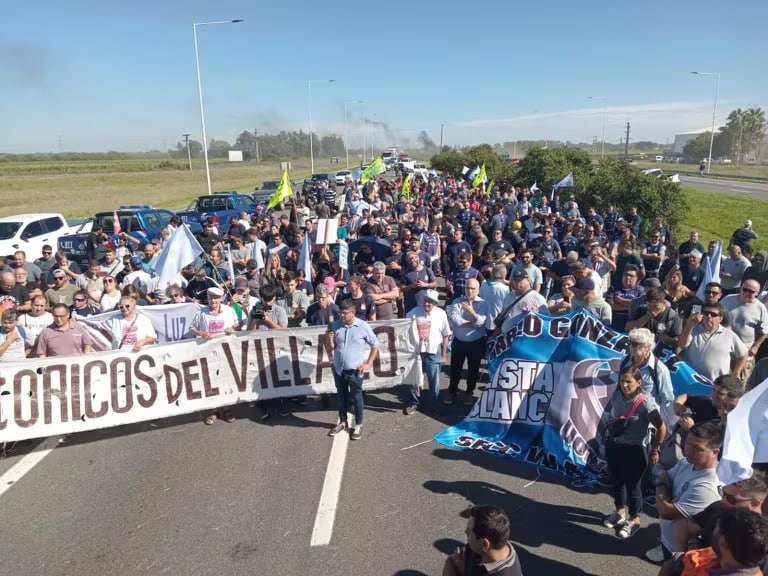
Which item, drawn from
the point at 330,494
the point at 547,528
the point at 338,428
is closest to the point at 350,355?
the point at 338,428

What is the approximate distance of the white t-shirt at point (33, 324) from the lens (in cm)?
723

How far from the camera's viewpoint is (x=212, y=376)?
7.12 meters

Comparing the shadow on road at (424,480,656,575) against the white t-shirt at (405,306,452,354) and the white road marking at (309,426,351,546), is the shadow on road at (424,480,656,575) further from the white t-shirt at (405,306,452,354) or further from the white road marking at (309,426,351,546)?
the white t-shirt at (405,306,452,354)

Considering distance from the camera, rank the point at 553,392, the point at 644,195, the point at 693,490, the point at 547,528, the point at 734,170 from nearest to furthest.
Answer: the point at 693,490 < the point at 547,528 < the point at 553,392 < the point at 644,195 < the point at 734,170

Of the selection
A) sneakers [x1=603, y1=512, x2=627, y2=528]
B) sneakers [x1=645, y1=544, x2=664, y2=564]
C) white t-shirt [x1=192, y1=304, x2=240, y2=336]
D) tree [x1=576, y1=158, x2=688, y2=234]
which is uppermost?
tree [x1=576, y1=158, x2=688, y2=234]

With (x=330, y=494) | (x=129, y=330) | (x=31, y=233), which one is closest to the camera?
(x=330, y=494)

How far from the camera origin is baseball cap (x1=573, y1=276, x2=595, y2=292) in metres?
7.13

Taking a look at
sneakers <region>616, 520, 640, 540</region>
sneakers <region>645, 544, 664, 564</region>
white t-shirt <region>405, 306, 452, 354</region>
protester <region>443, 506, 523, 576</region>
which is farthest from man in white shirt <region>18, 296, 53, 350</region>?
sneakers <region>645, 544, 664, 564</region>

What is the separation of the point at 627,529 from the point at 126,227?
17.2 m

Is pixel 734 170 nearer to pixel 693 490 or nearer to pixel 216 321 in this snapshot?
pixel 216 321

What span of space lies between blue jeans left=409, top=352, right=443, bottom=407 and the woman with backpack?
257 centimetres

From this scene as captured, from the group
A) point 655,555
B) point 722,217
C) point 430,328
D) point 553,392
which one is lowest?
point 655,555

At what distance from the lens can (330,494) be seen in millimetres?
5418

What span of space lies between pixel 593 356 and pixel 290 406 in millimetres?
3849
